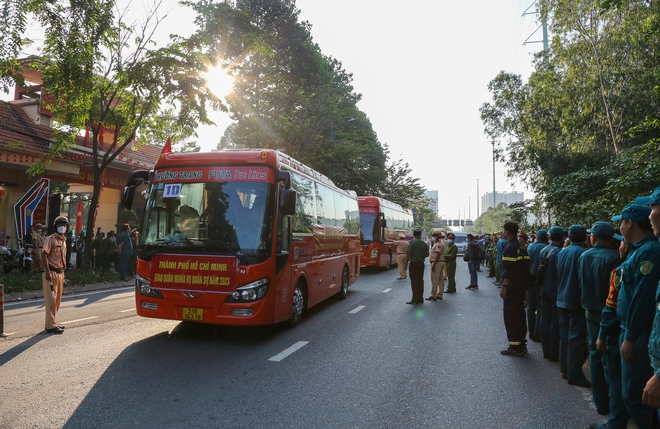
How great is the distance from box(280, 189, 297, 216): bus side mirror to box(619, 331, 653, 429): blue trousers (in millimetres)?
4772

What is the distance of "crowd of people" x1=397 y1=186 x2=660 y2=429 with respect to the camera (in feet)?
10.4

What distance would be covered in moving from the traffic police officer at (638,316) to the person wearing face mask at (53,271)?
758 cm

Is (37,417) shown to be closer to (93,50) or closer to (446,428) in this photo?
(446,428)

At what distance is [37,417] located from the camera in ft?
13.9

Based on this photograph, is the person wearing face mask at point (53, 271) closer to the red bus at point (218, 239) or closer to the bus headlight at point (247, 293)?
the red bus at point (218, 239)

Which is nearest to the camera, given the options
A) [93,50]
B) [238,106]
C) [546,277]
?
[546,277]

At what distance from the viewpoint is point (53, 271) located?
25.8 ft

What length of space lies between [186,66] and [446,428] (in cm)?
1470

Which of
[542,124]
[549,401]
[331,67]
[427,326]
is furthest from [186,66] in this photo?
[331,67]

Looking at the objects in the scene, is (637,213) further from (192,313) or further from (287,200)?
(192,313)

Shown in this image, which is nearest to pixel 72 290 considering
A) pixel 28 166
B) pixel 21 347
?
pixel 28 166

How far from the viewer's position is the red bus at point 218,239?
6973 mm

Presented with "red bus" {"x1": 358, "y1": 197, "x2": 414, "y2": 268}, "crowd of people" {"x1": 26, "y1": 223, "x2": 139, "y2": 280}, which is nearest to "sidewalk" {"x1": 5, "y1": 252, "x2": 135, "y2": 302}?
"crowd of people" {"x1": 26, "y1": 223, "x2": 139, "y2": 280}

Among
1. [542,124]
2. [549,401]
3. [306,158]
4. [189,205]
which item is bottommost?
[549,401]
